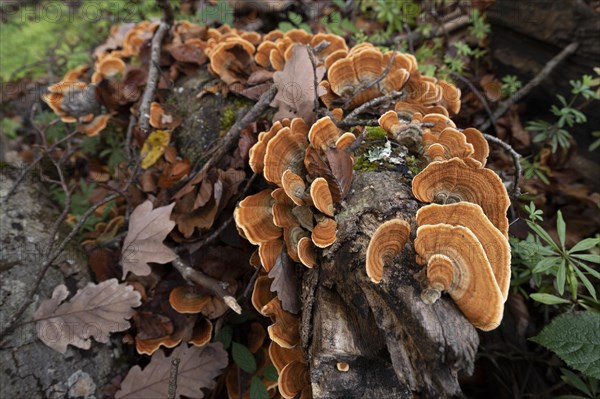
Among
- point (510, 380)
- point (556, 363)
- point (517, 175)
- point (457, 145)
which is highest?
point (457, 145)

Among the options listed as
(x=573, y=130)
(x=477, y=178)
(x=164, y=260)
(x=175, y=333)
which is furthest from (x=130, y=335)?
(x=573, y=130)

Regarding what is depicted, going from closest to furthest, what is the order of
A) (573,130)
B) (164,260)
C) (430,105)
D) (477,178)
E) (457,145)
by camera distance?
(477,178) → (457,145) → (164,260) → (430,105) → (573,130)

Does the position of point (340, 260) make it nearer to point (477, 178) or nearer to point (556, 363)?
point (477, 178)

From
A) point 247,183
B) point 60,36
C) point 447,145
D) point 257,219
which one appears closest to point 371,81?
point 447,145

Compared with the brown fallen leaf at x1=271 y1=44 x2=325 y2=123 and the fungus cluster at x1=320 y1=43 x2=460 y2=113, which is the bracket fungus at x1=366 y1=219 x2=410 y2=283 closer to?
the brown fallen leaf at x1=271 y1=44 x2=325 y2=123

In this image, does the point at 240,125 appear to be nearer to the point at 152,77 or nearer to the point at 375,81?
the point at 375,81

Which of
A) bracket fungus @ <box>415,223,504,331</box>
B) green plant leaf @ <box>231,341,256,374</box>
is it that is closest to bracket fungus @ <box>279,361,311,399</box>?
green plant leaf @ <box>231,341,256,374</box>
